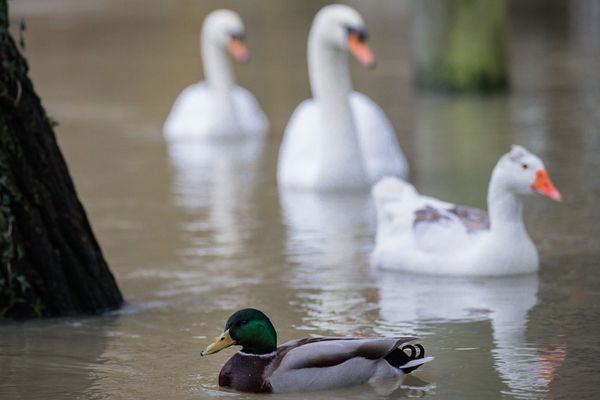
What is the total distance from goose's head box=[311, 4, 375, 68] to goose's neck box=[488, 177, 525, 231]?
3.40 metres

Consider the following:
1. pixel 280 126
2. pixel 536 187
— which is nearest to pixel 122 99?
pixel 280 126

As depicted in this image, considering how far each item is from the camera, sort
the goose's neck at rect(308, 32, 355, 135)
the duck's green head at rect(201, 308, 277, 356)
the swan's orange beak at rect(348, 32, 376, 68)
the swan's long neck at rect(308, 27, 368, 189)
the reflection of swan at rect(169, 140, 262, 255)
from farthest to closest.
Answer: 1. the goose's neck at rect(308, 32, 355, 135)
2. the swan's long neck at rect(308, 27, 368, 189)
3. the swan's orange beak at rect(348, 32, 376, 68)
4. the reflection of swan at rect(169, 140, 262, 255)
5. the duck's green head at rect(201, 308, 277, 356)

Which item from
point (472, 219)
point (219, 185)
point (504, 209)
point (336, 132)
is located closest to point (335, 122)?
point (336, 132)

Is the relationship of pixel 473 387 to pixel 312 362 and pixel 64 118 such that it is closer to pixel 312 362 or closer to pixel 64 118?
pixel 312 362

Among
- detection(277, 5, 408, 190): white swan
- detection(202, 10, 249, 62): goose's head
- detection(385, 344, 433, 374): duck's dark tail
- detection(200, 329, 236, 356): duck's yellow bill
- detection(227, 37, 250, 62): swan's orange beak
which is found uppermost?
detection(202, 10, 249, 62): goose's head

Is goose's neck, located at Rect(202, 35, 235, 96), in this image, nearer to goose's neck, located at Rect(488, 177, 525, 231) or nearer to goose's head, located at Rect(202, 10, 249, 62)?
goose's head, located at Rect(202, 10, 249, 62)

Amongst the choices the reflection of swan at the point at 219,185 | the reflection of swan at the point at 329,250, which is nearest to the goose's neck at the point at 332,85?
the reflection of swan at the point at 329,250

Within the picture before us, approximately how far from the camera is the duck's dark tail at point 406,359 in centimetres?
650

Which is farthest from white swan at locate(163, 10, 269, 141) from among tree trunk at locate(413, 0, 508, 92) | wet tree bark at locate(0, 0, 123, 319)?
wet tree bark at locate(0, 0, 123, 319)

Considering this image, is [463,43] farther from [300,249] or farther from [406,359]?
[406,359]

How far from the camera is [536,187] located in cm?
869

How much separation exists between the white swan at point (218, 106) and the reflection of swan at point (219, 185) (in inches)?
10.0

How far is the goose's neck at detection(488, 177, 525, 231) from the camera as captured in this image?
8.77 m

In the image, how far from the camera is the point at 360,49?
12.2 m
